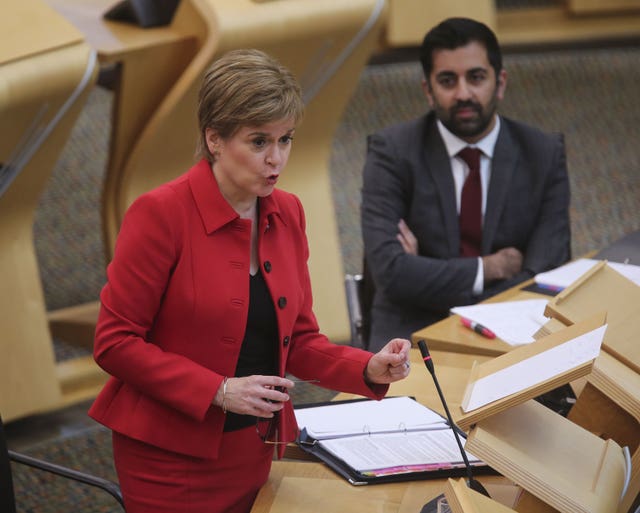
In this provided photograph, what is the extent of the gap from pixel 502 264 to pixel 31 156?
1.58 metres

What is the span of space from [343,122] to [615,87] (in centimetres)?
211

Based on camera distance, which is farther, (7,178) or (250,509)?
(7,178)

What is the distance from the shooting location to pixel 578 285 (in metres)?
2.31

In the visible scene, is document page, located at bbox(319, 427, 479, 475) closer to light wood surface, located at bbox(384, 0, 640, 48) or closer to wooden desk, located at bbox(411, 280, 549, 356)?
wooden desk, located at bbox(411, 280, 549, 356)

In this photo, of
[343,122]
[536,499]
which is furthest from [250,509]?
[343,122]

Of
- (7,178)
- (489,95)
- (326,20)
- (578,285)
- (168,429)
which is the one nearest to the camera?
(168,429)

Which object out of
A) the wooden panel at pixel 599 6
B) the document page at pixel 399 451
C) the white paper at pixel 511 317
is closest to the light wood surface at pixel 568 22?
the wooden panel at pixel 599 6

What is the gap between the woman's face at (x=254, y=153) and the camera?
1851 millimetres

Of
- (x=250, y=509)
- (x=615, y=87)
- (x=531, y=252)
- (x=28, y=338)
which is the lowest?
(x=615, y=87)

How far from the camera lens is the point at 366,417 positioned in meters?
2.20

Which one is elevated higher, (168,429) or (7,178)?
(168,429)

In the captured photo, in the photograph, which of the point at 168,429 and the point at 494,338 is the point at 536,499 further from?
the point at 494,338

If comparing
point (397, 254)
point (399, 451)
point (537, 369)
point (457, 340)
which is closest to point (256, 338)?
point (399, 451)

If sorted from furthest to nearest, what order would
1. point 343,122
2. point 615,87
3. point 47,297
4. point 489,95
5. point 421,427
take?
point 615,87 < point 343,122 < point 47,297 < point 489,95 < point 421,427
